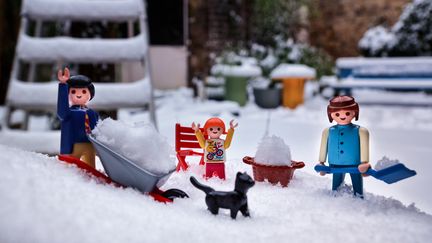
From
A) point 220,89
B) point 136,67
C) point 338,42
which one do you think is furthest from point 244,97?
point 338,42

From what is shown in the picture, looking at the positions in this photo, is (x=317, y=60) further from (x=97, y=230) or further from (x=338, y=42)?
(x=97, y=230)

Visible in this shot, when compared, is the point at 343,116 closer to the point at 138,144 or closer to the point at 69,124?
the point at 138,144

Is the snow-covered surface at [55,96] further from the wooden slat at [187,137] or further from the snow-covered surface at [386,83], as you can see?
the snow-covered surface at [386,83]

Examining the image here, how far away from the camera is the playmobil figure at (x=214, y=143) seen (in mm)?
1490

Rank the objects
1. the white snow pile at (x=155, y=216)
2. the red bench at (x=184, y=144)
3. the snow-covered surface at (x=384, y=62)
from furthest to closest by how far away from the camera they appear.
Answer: the snow-covered surface at (x=384, y=62)
the red bench at (x=184, y=144)
the white snow pile at (x=155, y=216)

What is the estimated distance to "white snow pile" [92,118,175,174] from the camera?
1204 millimetres

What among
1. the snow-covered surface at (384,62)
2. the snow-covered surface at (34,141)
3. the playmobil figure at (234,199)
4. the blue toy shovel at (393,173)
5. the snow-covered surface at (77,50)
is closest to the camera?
the playmobil figure at (234,199)

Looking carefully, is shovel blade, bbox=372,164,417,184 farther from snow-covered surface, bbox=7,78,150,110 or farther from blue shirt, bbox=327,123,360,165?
snow-covered surface, bbox=7,78,150,110

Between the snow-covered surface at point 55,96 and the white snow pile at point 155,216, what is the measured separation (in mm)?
1048

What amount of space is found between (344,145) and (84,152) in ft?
2.80

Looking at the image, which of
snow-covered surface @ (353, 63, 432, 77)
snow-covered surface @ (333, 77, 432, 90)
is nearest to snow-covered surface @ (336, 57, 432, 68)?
snow-covered surface @ (353, 63, 432, 77)

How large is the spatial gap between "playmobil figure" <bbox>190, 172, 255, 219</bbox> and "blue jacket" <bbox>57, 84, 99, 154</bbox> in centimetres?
48

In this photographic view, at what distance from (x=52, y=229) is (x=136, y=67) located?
5.39m

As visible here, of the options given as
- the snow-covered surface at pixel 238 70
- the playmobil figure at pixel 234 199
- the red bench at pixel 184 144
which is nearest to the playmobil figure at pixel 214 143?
the red bench at pixel 184 144
